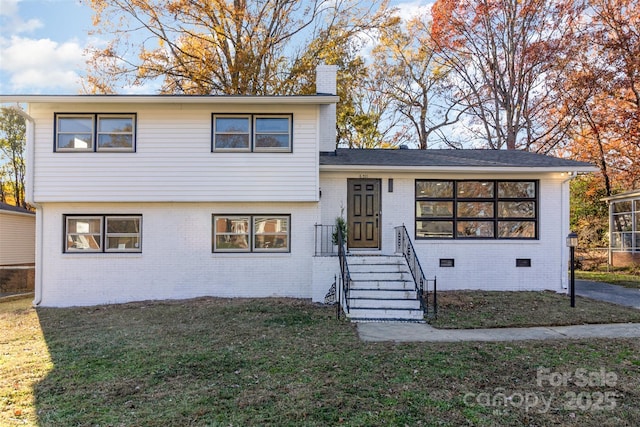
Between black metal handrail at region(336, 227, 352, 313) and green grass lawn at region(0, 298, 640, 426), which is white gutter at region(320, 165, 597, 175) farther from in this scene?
green grass lawn at region(0, 298, 640, 426)

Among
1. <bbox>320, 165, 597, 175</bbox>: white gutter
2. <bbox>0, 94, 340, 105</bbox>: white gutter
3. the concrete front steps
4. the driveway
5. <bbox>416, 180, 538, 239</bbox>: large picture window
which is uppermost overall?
<bbox>0, 94, 340, 105</bbox>: white gutter

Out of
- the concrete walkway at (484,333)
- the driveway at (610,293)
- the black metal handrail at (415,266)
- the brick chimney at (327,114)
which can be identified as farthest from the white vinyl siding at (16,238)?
the driveway at (610,293)

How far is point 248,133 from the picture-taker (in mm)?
9820

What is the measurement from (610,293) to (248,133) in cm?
1048

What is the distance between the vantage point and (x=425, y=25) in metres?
→ 22.1

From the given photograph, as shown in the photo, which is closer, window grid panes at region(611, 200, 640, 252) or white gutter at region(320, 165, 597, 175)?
white gutter at region(320, 165, 597, 175)

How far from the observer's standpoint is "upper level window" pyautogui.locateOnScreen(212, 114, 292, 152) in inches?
386

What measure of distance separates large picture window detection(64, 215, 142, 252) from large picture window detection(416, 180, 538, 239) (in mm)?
7390

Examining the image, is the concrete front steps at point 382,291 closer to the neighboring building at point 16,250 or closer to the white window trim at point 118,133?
the white window trim at point 118,133

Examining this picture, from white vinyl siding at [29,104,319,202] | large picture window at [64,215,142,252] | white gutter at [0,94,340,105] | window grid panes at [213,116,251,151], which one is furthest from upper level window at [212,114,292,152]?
large picture window at [64,215,142,252]

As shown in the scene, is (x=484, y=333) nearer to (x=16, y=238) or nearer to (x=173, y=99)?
(x=173, y=99)

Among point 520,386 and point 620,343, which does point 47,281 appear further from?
point 620,343

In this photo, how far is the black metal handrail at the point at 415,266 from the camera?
316 inches

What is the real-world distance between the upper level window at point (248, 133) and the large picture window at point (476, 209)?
3.88 m
